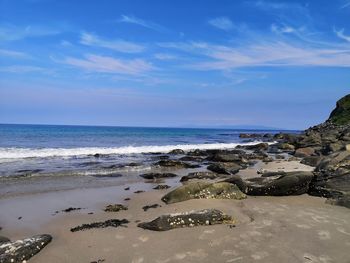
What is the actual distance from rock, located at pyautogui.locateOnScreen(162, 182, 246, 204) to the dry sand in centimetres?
89

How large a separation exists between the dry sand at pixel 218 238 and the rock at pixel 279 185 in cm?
163

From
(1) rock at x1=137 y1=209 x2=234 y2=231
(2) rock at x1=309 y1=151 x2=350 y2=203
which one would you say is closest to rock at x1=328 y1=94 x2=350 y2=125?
(2) rock at x1=309 y1=151 x2=350 y2=203

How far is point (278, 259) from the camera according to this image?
5914 mm

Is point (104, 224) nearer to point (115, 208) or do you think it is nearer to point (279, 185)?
point (115, 208)

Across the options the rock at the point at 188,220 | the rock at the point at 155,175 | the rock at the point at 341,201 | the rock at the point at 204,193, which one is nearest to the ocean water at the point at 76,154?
the rock at the point at 155,175

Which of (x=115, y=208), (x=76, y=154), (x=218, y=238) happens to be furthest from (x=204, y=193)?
(x=76, y=154)

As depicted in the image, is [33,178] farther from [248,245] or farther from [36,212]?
[248,245]

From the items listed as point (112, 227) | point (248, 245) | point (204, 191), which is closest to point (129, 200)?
point (204, 191)

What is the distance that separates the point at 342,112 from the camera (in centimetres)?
6944

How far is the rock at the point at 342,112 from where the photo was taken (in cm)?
6371

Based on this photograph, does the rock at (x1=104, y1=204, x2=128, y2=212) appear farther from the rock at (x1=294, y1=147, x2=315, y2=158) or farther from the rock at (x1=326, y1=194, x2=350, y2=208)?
the rock at (x1=294, y1=147, x2=315, y2=158)

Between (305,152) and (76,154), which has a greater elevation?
(305,152)

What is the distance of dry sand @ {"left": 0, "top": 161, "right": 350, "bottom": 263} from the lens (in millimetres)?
6176

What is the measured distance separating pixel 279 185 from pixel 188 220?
456cm
